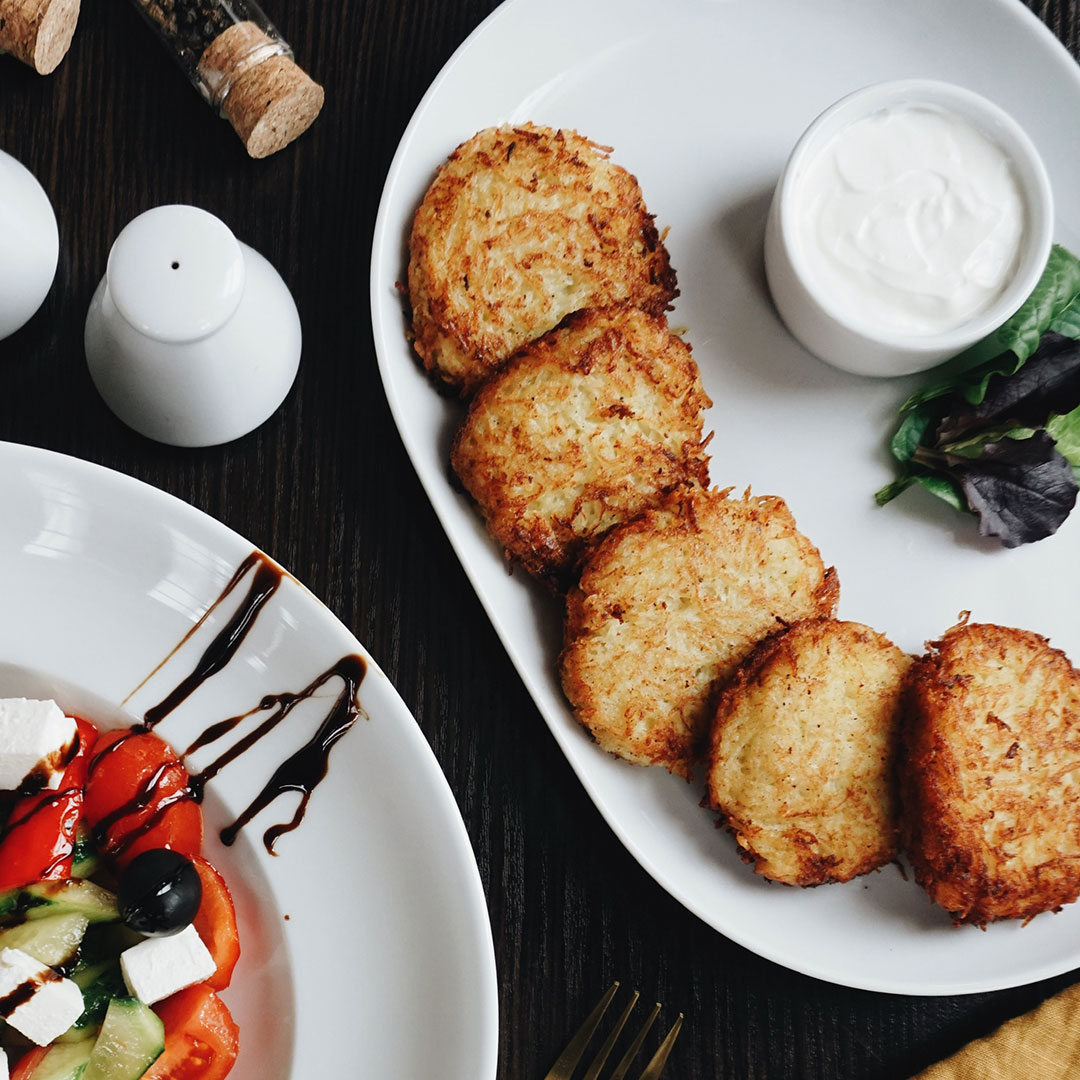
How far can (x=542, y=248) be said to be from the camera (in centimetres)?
165

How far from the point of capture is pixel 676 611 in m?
1.62

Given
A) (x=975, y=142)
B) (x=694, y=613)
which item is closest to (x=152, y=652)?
(x=694, y=613)

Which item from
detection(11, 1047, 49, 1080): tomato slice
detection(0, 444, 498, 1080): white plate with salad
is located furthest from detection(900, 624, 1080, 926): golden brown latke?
→ detection(11, 1047, 49, 1080): tomato slice

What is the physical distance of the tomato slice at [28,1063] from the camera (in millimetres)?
1534

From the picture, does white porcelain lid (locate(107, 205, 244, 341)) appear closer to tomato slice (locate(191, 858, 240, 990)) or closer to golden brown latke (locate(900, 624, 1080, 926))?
tomato slice (locate(191, 858, 240, 990))

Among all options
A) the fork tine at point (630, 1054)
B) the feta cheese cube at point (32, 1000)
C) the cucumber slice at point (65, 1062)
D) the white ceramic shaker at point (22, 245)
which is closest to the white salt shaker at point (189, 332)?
the white ceramic shaker at point (22, 245)

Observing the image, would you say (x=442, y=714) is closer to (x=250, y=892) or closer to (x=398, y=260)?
(x=250, y=892)

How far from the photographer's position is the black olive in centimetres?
149

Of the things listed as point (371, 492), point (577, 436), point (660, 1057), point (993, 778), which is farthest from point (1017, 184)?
point (660, 1057)

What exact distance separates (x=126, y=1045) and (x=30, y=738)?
1.55 ft

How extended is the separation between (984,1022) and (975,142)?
4.83 feet

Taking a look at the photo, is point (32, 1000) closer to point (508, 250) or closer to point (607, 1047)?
point (607, 1047)

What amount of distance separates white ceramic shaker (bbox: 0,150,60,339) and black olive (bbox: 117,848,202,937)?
89cm

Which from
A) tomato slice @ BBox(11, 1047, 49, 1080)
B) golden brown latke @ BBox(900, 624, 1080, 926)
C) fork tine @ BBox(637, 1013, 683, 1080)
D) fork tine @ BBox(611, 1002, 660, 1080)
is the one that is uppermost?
tomato slice @ BBox(11, 1047, 49, 1080)
